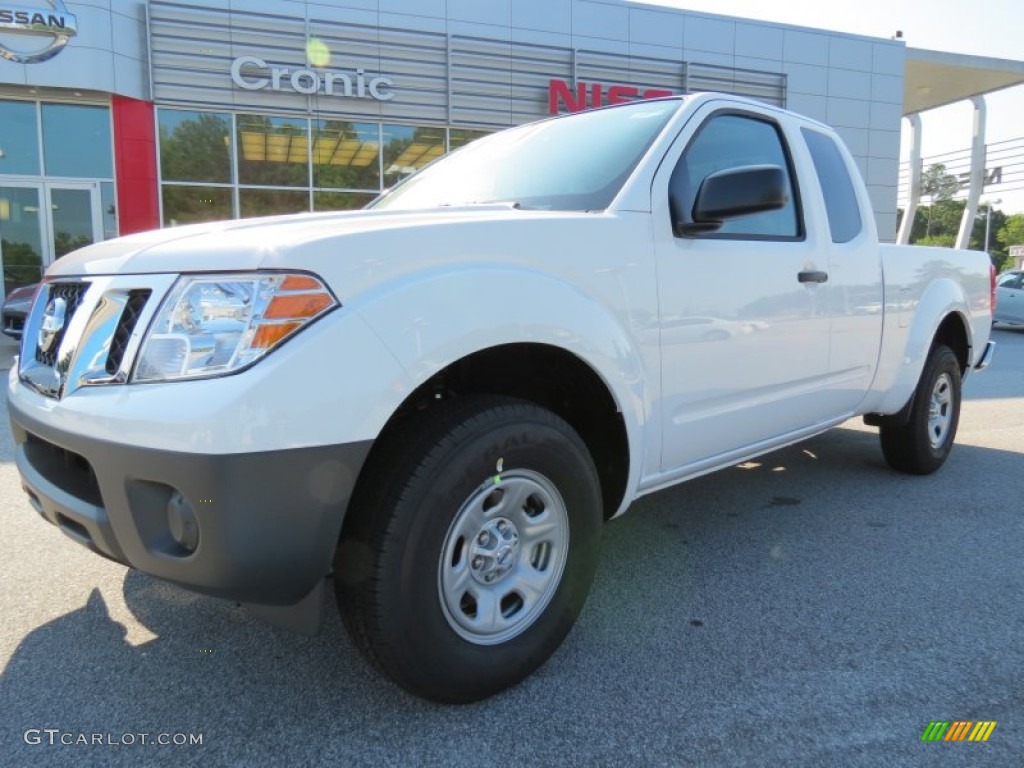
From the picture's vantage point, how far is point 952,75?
2256cm

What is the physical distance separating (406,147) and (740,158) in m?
13.4

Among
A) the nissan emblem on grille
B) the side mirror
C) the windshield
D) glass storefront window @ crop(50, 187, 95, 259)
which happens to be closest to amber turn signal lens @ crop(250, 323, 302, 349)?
the nissan emblem on grille

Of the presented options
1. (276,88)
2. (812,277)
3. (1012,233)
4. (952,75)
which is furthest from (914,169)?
(1012,233)

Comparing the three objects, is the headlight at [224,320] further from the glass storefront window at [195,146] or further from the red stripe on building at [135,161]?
the glass storefront window at [195,146]

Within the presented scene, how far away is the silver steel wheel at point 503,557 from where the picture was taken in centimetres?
210

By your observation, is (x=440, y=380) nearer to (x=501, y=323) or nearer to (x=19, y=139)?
(x=501, y=323)

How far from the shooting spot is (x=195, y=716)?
2.12 m

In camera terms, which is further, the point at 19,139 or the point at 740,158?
the point at 19,139

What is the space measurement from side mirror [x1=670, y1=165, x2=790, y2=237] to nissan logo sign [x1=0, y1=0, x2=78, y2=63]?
14.1 metres

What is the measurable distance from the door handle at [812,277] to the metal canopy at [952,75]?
2128cm

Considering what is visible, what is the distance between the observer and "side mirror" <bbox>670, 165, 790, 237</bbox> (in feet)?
8.46

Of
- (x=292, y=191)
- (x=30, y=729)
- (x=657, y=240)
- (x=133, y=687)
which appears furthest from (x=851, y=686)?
(x=292, y=191)

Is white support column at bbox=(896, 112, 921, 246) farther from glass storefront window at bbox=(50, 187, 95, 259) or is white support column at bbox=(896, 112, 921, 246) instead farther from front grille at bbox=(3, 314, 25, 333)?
front grille at bbox=(3, 314, 25, 333)

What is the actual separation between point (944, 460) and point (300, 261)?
4.57 m
